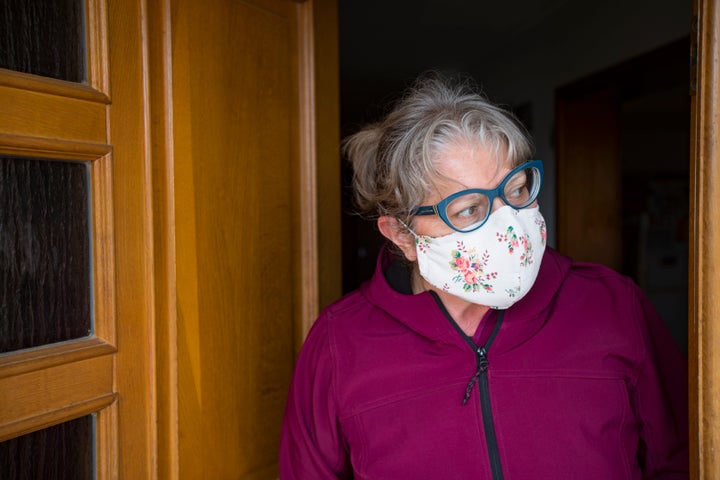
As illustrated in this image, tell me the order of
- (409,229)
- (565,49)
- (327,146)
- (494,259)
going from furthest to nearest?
1. (565,49)
2. (327,146)
3. (409,229)
4. (494,259)

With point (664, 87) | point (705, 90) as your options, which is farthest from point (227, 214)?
point (664, 87)

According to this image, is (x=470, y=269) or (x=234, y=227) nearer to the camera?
(x=470, y=269)

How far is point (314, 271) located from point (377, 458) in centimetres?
53

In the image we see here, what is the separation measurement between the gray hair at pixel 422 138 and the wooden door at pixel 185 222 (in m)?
0.24

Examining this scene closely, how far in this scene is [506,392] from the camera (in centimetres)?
113

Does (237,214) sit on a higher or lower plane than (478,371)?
higher

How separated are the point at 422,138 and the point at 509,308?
1.38 feet

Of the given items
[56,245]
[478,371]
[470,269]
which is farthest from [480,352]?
[56,245]

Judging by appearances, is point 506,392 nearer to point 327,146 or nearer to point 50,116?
point 327,146

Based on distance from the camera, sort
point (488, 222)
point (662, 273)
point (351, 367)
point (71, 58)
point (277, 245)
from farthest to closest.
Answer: point (662, 273), point (277, 245), point (351, 367), point (488, 222), point (71, 58)

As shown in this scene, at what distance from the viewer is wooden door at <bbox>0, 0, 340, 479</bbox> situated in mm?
990

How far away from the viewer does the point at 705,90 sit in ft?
Answer: 2.83

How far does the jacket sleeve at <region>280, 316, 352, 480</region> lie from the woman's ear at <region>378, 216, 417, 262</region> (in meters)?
0.26

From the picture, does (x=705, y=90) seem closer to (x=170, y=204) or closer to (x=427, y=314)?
(x=427, y=314)
